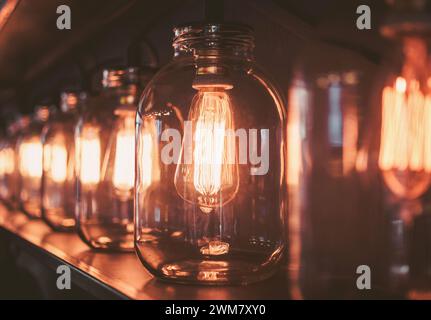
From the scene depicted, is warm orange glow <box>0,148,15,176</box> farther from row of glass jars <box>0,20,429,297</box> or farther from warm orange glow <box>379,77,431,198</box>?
warm orange glow <box>379,77,431,198</box>

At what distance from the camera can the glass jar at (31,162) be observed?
1.91 meters

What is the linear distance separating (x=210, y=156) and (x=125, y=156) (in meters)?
0.38

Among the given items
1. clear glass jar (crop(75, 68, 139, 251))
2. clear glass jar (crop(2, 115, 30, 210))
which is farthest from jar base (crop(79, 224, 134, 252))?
clear glass jar (crop(2, 115, 30, 210))

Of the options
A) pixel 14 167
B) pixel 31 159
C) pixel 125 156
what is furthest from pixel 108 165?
pixel 14 167

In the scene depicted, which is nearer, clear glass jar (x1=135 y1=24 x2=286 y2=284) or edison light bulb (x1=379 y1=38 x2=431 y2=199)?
edison light bulb (x1=379 y1=38 x2=431 y2=199)

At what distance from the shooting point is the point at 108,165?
3.41 ft

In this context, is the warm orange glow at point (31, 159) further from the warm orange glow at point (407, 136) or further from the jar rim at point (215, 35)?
the warm orange glow at point (407, 136)

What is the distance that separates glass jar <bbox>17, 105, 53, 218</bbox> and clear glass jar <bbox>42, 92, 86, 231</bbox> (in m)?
0.33

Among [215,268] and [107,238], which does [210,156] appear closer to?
[215,268]

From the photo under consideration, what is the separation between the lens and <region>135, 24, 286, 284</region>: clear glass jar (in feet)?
2.15

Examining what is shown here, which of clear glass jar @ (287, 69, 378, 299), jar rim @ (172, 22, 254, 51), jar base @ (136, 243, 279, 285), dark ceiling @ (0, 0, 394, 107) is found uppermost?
dark ceiling @ (0, 0, 394, 107)

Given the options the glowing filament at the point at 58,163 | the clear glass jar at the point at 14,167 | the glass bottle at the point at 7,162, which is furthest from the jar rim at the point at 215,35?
the glass bottle at the point at 7,162

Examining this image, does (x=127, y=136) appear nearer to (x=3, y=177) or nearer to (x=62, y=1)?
(x=62, y=1)

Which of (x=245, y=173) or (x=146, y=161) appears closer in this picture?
(x=245, y=173)
